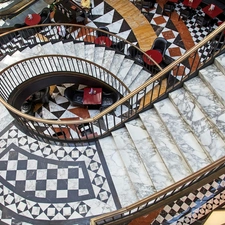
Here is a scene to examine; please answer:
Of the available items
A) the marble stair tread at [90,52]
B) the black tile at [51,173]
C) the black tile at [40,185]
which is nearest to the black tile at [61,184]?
the black tile at [51,173]

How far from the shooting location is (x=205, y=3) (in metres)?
8.72

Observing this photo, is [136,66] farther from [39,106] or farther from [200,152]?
[200,152]

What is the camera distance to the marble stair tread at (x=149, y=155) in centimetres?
411

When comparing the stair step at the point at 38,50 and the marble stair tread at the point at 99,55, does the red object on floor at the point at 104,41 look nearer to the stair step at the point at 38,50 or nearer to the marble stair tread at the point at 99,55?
the marble stair tread at the point at 99,55

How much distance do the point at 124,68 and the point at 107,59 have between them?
0.50 m

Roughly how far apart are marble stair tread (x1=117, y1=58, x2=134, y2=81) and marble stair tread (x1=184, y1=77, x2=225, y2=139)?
2.99 meters

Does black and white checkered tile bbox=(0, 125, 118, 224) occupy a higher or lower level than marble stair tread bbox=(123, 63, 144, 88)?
lower

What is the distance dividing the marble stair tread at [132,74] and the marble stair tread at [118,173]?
2.59 metres

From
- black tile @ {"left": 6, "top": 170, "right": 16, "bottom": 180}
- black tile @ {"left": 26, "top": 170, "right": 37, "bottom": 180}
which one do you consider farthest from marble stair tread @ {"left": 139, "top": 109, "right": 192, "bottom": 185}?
black tile @ {"left": 6, "top": 170, "right": 16, "bottom": 180}

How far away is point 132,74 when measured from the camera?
7281mm

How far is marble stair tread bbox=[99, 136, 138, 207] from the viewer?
4.36m

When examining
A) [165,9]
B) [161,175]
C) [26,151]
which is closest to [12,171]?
[26,151]

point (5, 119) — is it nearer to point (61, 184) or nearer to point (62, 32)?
point (61, 184)

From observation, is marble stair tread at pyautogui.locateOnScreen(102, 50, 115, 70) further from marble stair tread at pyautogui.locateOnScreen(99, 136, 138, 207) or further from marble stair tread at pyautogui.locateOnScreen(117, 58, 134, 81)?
marble stair tread at pyautogui.locateOnScreen(99, 136, 138, 207)
